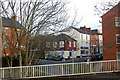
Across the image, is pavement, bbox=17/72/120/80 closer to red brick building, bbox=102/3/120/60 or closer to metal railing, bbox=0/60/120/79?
metal railing, bbox=0/60/120/79

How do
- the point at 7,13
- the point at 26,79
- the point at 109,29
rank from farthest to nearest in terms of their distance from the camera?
the point at 109,29, the point at 7,13, the point at 26,79

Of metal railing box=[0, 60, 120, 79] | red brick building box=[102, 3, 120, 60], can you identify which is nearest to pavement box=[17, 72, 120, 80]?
metal railing box=[0, 60, 120, 79]

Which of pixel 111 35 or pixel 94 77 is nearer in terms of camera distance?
pixel 94 77

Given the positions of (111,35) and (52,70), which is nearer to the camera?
(52,70)

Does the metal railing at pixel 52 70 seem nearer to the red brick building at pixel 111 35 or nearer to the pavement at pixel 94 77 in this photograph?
the pavement at pixel 94 77

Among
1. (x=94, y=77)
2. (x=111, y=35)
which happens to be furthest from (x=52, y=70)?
(x=111, y=35)

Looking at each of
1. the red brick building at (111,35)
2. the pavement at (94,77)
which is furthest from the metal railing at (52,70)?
the red brick building at (111,35)

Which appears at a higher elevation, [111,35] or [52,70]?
[111,35]

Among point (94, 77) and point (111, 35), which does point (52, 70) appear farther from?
point (111, 35)

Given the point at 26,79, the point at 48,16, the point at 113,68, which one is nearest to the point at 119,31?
the point at 113,68

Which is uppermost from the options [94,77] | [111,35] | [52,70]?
[111,35]

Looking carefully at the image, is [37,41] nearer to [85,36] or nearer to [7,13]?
[7,13]

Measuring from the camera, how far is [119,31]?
14.5 m

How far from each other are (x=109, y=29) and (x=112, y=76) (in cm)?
905
